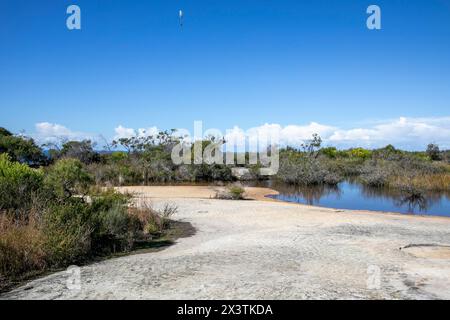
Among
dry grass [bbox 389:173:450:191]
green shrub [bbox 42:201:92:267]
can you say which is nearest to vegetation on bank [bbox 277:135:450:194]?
dry grass [bbox 389:173:450:191]

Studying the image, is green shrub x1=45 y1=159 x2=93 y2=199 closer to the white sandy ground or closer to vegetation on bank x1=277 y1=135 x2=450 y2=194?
the white sandy ground

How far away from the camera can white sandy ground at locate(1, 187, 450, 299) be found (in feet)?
19.2

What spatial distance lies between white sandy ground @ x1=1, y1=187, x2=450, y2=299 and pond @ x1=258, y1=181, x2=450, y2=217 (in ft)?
33.2

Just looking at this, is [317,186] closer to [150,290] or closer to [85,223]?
[85,223]

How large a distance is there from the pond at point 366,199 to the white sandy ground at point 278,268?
33.2 ft

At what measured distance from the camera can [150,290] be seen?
5910 mm

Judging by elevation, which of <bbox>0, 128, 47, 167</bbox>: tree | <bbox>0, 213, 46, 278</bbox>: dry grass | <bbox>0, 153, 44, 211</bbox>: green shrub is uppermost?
<bbox>0, 128, 47, 167</bbox>: tree

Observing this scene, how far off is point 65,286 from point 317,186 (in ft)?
97.9

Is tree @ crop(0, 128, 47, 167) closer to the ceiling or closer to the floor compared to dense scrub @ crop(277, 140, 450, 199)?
closer to the ceiling

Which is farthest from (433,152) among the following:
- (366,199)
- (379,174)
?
(366,199)

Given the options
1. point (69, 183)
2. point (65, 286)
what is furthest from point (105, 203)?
point (65, 286)

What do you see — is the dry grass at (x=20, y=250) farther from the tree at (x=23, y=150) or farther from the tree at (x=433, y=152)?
the tree at (x=433, y=152)
